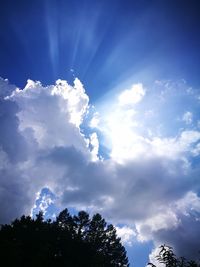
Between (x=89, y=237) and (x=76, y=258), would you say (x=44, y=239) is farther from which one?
(x=89, y=237)

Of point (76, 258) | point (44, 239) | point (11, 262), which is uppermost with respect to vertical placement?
point (44, 239)

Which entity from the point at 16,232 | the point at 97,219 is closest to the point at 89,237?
the point at 97,219

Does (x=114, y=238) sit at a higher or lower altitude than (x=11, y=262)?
higher

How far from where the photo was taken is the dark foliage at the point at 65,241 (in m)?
54.0

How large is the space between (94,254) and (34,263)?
21080 millimetres

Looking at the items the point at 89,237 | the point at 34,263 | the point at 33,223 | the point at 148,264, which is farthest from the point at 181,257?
the point at 89,237

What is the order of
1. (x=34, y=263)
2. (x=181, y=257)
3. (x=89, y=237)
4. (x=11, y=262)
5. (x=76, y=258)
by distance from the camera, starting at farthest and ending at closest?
1. (x=89, y=237)
2. (x=76, y=258)
3. (x=34, y=263)
4. (x=11, y=262)
5. (x=181, y=257)

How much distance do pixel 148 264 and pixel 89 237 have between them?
6204 cm

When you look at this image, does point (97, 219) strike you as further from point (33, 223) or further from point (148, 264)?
point (148, 264)

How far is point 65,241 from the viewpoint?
63.9 m

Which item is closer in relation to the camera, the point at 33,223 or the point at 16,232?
the point at 16,232

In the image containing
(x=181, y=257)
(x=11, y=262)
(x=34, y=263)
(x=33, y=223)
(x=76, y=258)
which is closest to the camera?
(x=181, y=257)

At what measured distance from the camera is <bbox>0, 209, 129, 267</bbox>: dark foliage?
5396 cm

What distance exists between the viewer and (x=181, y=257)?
43.1 ft
